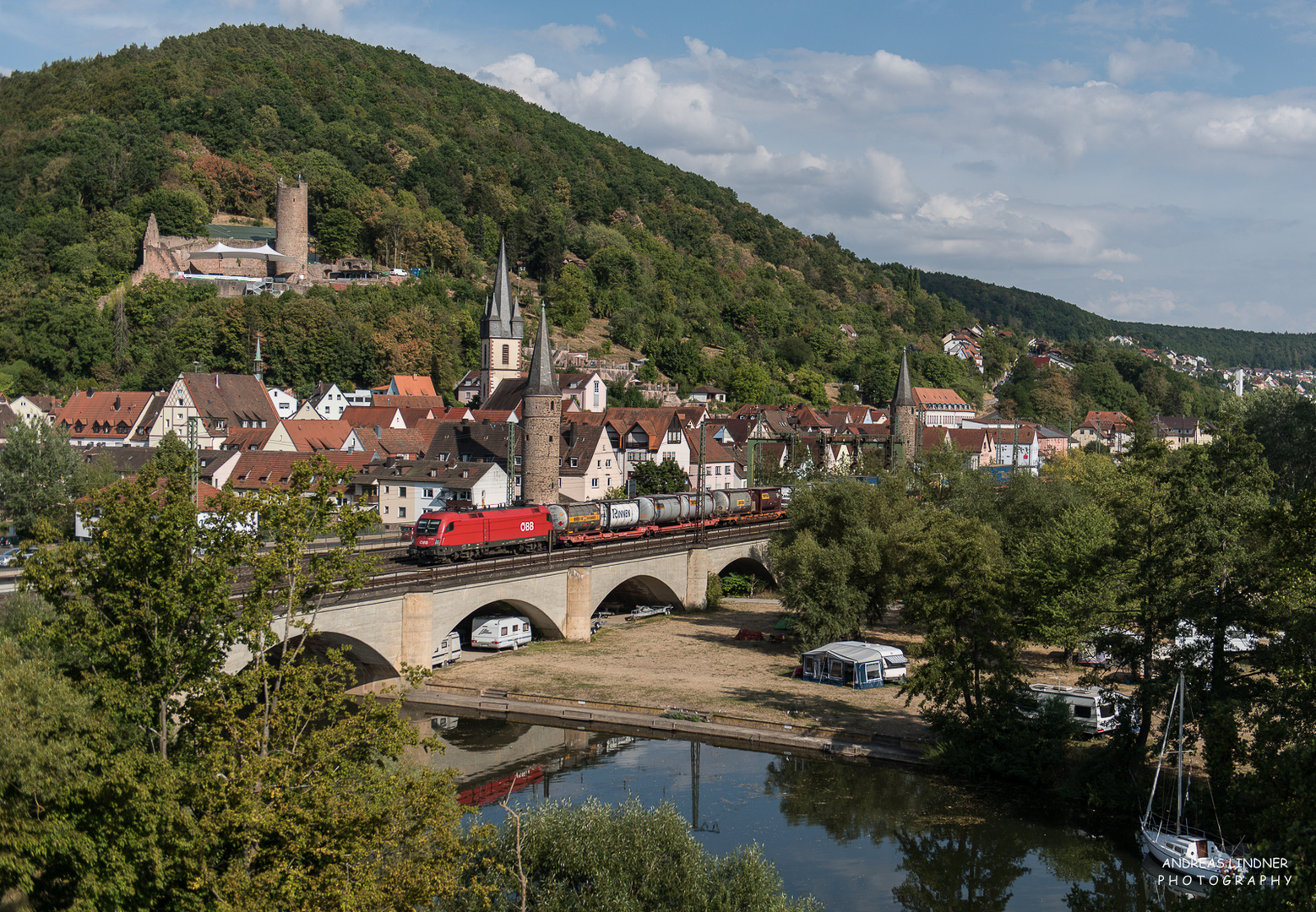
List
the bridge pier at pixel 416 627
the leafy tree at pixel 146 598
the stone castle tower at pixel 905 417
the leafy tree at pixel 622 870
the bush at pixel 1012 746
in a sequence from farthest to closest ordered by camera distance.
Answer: the stone castle tower at pixel 905 417
the bridge pier at pixel 416 627
the bush at pixel 1012 746
the leafy tree at pixel 622 870
the leafy tree at pixel 146 598

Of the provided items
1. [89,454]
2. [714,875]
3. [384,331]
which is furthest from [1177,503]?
[384,331]

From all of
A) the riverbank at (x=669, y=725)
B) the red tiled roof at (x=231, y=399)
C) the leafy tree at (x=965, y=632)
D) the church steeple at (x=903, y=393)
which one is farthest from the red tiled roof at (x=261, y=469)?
the leafy tree at (x=965, y=632)

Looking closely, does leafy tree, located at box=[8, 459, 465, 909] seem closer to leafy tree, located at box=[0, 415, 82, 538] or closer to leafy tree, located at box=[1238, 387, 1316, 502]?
leafy tree, located at box=[0, 415, 82, 538]

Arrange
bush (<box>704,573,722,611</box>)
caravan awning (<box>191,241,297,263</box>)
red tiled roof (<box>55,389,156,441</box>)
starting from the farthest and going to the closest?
caravan awning (<box>191,241,297,263</box>), red tiled roof (<box>55,389,156,441</box>), bush (<box>704,573,722,611</box>)

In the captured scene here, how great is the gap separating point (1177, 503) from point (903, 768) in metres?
11.1

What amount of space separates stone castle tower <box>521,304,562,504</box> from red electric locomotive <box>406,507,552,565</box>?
9.35 meters

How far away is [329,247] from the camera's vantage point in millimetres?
137500

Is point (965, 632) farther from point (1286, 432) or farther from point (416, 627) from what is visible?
point (1286, 432)

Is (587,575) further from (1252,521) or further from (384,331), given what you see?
(384,331)

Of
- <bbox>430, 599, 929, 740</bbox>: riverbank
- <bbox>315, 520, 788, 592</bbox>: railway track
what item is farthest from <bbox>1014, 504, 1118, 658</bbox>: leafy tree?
<bbox>315, 520, 788, 592</bbox>: railway track

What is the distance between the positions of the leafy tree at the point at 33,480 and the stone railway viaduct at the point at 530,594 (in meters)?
23.7

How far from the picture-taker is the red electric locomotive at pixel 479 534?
1716 inches

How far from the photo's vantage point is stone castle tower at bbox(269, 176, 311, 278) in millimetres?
128875

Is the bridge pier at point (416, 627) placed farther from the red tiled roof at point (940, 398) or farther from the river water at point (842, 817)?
the red tiled roof at point (940, 398)
